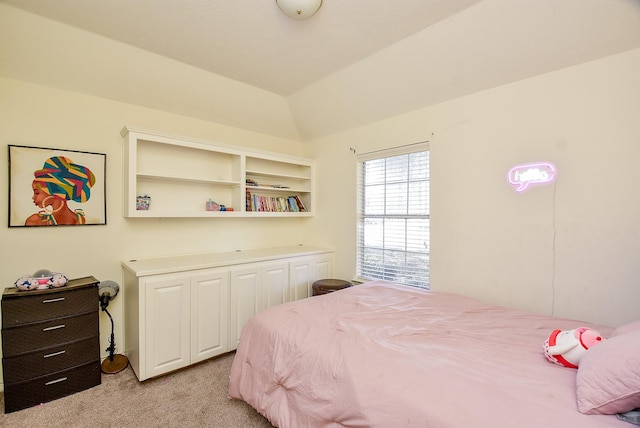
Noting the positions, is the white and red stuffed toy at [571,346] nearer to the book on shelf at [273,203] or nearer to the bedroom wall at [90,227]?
the book on shelf at [273,203]

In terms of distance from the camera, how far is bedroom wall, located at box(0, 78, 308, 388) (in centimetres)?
221

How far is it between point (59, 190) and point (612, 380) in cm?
345

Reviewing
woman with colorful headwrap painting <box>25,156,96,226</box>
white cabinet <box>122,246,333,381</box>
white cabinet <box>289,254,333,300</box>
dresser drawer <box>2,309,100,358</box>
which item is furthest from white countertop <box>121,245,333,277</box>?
woman with colorful headwrap painting <box>25,156,96,226</box>

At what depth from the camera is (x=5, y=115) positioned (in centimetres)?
218

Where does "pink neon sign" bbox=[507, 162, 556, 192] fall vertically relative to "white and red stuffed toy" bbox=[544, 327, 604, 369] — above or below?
above

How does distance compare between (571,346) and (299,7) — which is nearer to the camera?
(571,346)

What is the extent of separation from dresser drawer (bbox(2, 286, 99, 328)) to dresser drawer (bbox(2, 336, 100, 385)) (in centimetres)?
23

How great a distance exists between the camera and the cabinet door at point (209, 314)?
8.07 feet

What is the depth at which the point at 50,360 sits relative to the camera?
205 cm

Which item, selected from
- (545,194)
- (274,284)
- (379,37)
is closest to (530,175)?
(545,194)

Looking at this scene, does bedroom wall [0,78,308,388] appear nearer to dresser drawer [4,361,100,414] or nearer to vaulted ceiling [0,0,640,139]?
vaulted ceiling [0,0,640,139]

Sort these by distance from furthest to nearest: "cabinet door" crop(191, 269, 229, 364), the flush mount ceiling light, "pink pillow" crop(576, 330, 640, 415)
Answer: "cabinet door" crop(191, 269, 229, 364) → the flush mount ceiling light → "pink pillow" crop(576, 330, 640, 415)

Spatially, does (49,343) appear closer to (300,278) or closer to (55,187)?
(55,187)

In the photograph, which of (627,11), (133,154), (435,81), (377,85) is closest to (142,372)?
(133,154)
